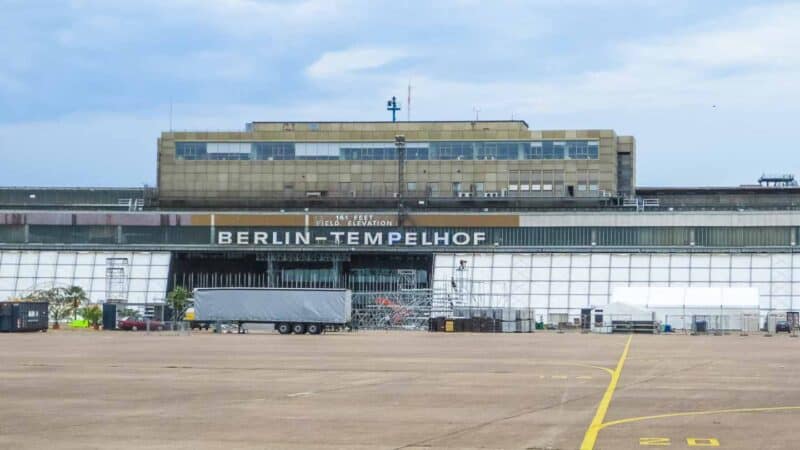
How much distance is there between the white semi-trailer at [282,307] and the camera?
10200cm

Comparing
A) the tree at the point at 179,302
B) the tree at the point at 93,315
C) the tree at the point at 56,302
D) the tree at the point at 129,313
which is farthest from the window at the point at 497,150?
the tree at the point at 93,315

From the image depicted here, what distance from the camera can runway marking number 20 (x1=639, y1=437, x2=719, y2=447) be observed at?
72.2 ft

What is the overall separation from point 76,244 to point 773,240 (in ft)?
242

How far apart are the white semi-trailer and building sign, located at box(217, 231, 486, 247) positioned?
33.8 metres

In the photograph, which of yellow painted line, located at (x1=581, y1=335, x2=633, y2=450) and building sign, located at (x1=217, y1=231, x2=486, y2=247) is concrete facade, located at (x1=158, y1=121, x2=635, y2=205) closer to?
building sign, located at (x1=217, y1=231, x2=486, y2=247)

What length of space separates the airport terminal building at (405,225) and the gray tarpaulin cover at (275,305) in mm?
27696

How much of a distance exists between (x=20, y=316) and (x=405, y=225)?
1976 inches

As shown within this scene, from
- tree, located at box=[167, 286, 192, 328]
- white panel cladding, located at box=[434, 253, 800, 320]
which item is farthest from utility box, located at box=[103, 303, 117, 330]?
white panel cladding, located at box=[434, 253, 800, 320]

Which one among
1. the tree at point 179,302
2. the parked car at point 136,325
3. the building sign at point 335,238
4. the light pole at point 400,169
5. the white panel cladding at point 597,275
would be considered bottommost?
the parked car at point 136,325

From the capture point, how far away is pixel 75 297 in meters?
126

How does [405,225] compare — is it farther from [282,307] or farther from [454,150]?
[282,307]

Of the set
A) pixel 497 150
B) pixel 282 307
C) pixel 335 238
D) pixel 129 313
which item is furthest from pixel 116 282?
pixel 497 150

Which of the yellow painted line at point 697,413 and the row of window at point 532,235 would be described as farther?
the row of window at point 532,235

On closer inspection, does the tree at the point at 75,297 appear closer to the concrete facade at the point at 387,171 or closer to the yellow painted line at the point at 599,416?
the concrete facade at the point at 387,171
